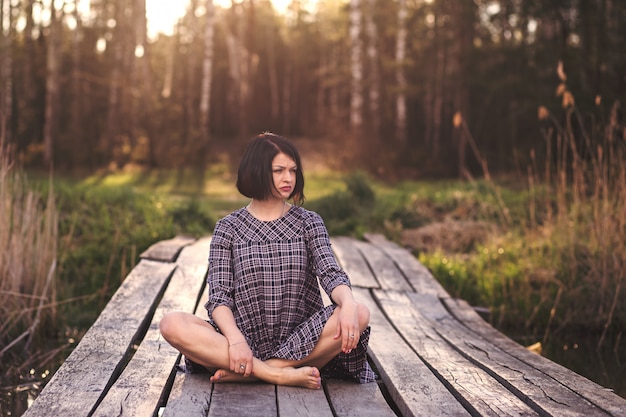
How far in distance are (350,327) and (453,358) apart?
42.9 inches

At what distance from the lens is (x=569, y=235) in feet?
21.0

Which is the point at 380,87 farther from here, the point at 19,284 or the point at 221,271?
the point at 221,271

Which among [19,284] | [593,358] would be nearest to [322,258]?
[19,284]

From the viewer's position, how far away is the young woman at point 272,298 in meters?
3.26

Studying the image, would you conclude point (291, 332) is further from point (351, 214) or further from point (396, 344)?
point (351, 214)

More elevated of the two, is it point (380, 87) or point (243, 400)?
point (380, 87)

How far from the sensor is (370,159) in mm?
20359

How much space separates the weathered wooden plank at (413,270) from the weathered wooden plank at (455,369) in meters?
A: 0.61

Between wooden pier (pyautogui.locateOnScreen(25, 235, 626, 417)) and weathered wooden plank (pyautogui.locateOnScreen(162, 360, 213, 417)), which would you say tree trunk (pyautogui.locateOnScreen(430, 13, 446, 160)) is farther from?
weathered wooden plank (pyautogui.locateOnScreen(162, 360, 213, 417))

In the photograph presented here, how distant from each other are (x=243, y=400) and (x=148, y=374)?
1.80 ft

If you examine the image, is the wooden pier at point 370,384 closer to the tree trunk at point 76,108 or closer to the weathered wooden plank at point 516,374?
the weathered wooden plank at point 516,374

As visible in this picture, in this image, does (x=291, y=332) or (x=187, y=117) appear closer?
(x=291, y=332)

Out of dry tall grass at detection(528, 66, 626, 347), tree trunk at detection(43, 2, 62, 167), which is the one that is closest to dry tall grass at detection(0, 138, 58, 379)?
dry tall grass at detection(528, 66, 626, 347)

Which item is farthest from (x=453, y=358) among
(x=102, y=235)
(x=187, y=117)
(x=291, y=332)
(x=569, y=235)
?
(x=187, y=117)
